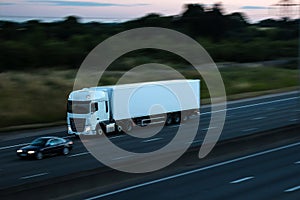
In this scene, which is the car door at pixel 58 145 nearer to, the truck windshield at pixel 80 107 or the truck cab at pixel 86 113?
the truck cab at pixel 86 113

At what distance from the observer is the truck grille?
33.0 meters

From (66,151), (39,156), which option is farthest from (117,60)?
(39,156)

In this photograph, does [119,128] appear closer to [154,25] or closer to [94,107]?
[94,107]

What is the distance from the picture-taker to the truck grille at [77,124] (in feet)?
108

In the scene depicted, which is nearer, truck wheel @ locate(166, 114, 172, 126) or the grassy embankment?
truck wheel @ locate(166, 114, 172, 126)

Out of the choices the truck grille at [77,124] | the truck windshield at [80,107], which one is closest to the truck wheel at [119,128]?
the truck windshield at [80,107]

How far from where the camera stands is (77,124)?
109 feet

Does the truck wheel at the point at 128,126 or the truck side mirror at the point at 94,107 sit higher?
the truck side mirror at the point at 94,107

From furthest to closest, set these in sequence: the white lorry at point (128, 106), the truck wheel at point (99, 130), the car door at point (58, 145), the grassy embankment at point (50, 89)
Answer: the grassy embankment at point (50, 89) → the white lorry at point (128, 106) → the truck wheel at point (99, 130) → the car door at point (58, 145)

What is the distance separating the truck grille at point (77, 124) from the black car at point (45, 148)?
17.5 feet

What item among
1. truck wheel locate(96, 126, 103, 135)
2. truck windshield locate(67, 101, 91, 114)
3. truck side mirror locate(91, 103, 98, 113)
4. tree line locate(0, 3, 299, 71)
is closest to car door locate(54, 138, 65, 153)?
truck wheel locate(96, 126, 103, 135)

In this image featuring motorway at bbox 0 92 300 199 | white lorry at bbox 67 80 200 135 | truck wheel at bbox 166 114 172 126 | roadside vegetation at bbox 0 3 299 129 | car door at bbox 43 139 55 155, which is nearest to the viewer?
motorway at bbox 0 92 300 199

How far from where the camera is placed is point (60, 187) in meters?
15.0

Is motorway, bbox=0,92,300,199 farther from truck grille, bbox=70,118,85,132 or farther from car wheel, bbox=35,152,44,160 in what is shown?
truck grille, bbox=70,118,85,132
